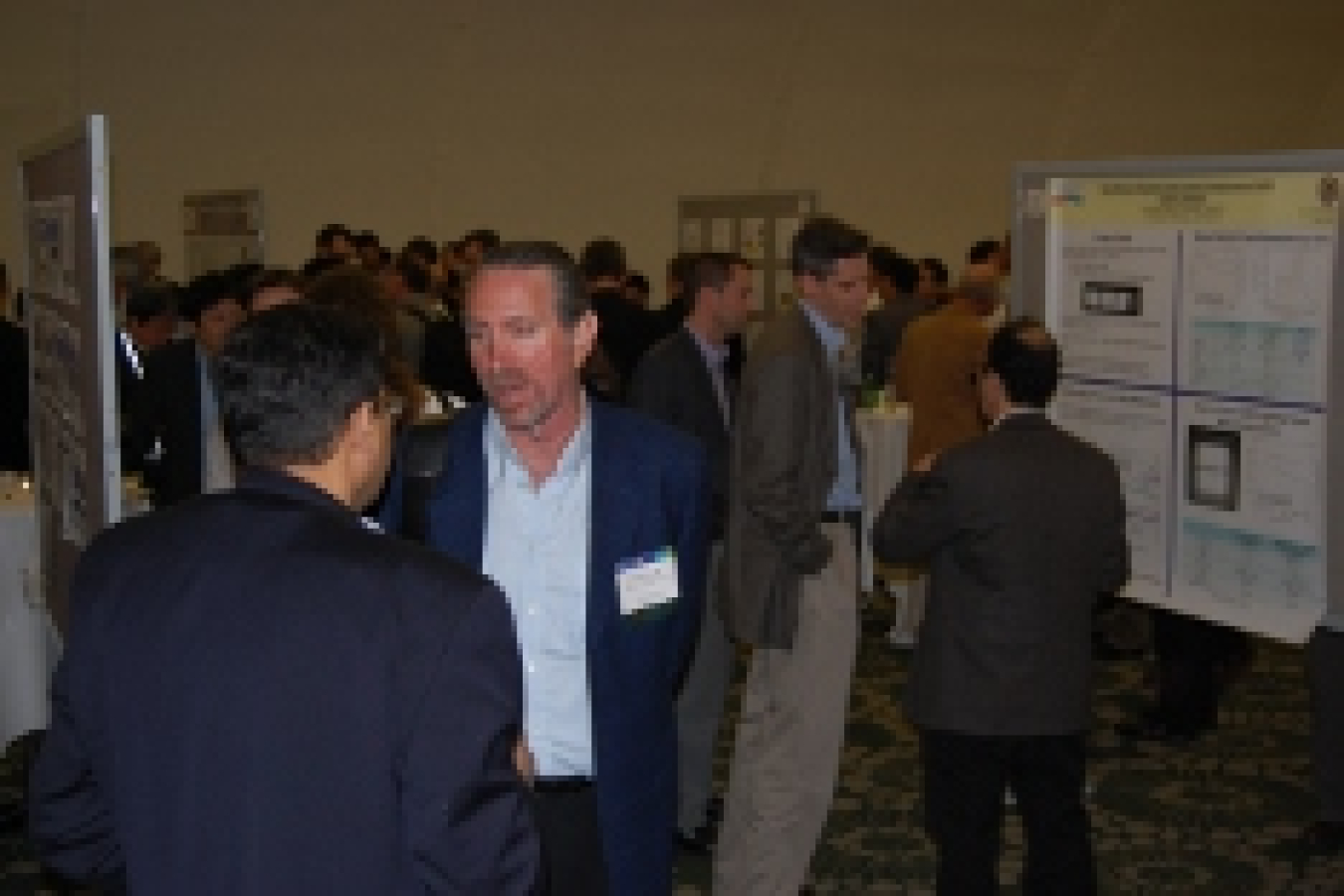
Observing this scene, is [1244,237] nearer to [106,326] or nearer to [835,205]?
[106,326]

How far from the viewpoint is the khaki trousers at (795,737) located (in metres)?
3.55

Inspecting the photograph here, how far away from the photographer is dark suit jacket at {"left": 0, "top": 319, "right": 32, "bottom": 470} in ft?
18.6

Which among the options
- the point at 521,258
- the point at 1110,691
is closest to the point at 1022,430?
the point at 521,258

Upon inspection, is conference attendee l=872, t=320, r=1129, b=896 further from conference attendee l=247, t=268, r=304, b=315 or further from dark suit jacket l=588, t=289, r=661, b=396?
dark suit jacket l=588, t=289, r=661, b=396

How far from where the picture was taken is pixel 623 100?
454 inches

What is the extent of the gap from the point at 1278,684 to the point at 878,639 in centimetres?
146

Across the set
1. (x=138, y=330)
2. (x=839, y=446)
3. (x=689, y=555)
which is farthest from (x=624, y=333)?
(x=689, y=555)

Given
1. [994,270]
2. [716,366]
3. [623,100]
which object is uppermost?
[623,100]

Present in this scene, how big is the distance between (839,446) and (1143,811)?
157cm

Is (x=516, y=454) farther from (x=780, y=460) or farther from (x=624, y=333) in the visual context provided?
(x=624, y=333)

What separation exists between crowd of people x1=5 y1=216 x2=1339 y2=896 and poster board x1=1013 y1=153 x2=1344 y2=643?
377 millimetres

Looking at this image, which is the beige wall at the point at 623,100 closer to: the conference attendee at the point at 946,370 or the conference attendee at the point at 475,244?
the conference attendee at the point at 475,244

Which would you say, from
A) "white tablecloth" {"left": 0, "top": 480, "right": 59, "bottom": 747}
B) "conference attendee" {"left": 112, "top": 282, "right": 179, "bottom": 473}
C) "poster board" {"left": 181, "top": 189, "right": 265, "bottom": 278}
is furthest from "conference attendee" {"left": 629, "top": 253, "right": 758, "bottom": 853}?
"poster board" {"left": 181, "top": 189, "right": 265, "bottom": 278}

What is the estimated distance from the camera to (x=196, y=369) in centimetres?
423
